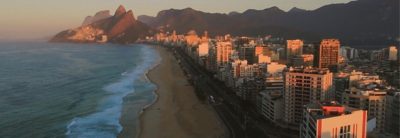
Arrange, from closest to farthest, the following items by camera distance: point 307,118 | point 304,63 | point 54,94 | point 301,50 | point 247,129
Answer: point 307,118
point 247,129
point 54,94
point 304,63
point 301,50

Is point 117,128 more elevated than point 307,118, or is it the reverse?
point 307,118

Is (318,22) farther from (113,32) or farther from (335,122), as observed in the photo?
(335,122)

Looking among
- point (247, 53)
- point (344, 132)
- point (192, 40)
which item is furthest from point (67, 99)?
point (192, 40)

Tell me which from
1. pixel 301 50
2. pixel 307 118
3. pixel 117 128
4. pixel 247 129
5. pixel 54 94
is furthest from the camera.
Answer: pixel 301 50

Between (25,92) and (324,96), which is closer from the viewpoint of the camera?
(324,96)

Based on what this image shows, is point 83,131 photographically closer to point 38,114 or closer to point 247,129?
point 38,114

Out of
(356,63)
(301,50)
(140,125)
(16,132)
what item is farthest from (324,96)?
(301,50)
